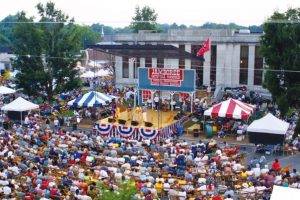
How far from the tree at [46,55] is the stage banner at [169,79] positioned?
7.26m

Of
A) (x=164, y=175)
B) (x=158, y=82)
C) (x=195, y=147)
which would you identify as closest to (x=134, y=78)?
(x=158, y=82)

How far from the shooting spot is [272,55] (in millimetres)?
26156

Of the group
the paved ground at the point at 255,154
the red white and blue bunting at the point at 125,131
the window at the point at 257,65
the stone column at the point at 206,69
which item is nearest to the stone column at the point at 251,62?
the window at the point at 257,65

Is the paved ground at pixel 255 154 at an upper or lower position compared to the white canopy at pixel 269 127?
lower

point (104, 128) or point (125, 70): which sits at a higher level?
point (125, 70)

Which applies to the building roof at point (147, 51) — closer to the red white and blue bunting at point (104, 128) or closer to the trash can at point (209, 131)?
the trash can at point (209, 131)

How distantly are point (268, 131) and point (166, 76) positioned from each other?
389 inches

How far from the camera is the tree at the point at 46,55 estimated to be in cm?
3550

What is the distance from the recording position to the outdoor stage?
2644 centimetres

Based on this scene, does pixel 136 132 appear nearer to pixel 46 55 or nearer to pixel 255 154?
pixel 255 154

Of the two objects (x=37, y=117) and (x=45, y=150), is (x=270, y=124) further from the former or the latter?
(x=37, y=117)

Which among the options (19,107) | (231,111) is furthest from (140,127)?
(19,107)

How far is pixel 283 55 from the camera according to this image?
84.6 feet

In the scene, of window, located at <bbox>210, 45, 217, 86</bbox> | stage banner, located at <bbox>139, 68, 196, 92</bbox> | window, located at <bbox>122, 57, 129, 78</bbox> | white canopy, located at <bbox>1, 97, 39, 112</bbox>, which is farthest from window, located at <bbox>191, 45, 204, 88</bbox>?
white canopy, located at <bbox>1, 97, 39, 112</bbox>
